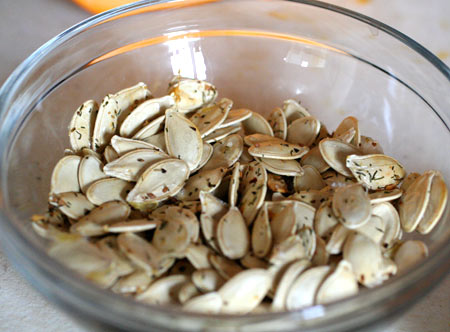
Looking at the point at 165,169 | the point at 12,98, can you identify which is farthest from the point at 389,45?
the point at 12,98

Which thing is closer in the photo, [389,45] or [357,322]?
[357,322]

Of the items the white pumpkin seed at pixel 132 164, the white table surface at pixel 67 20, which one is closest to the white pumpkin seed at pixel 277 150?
the white pumpkin seed at pixel 132 164

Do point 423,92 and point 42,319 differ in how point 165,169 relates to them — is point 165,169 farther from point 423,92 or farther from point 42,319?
point 423,92

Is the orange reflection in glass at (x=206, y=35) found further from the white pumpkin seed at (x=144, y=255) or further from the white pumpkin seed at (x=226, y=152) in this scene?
the white pumpkin seed at (x=144, y=255)

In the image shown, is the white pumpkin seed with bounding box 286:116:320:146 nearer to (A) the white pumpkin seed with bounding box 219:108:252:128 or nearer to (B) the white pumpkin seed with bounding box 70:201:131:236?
(A) the white pumpkin seed with bounding box 219:108:252:128

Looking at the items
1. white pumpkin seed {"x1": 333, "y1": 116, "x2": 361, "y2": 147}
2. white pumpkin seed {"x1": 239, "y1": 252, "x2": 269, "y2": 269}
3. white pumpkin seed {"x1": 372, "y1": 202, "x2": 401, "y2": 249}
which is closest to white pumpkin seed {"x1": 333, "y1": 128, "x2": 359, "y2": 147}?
white pumpkin seed {"x1": 333, "y1": 116, "x2": 361, "y2": 147}

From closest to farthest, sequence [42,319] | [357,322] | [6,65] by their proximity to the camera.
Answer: [357,322], [42,319], [6,65]
